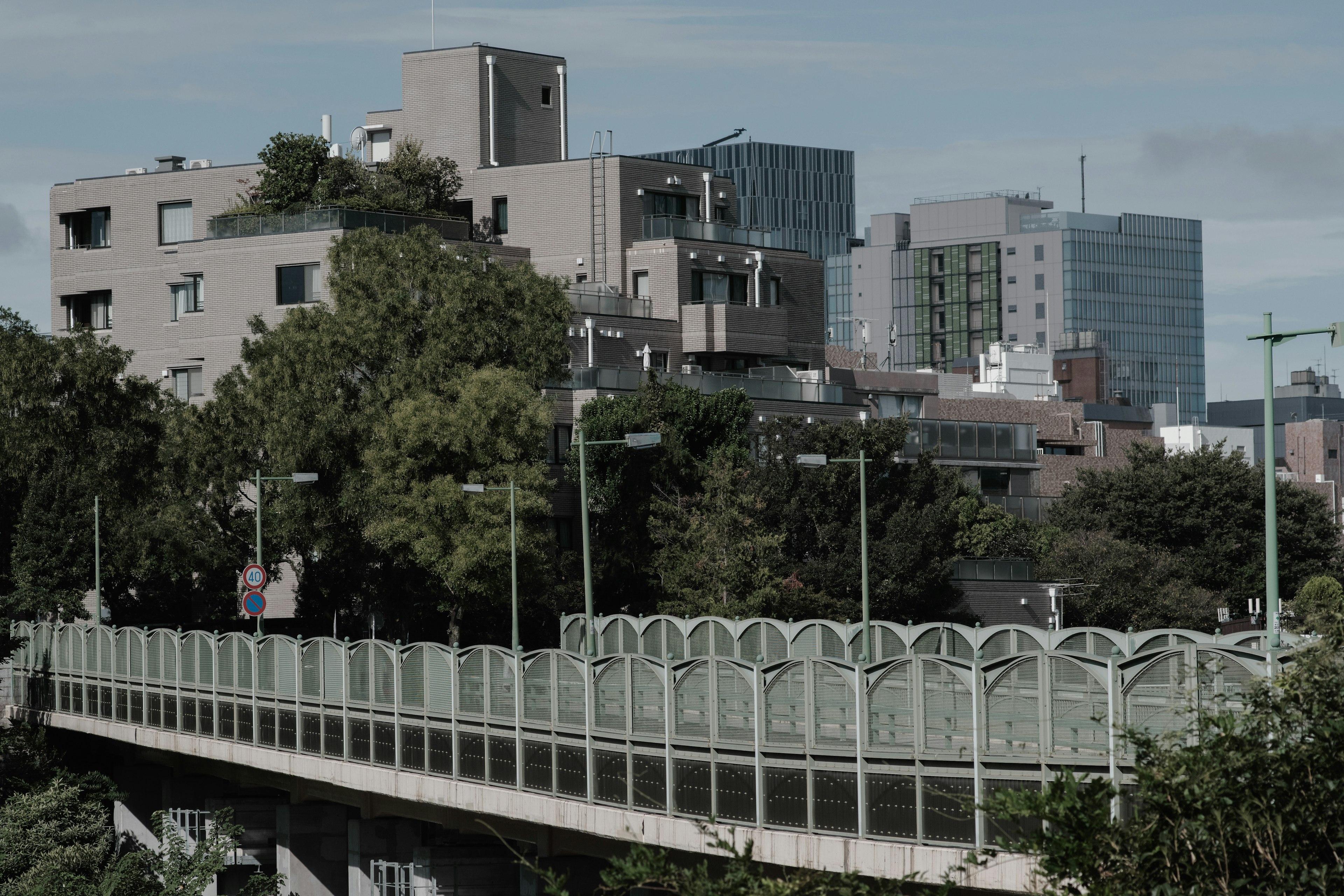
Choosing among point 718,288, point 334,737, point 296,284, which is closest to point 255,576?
point 334,737

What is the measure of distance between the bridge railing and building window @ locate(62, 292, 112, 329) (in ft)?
151

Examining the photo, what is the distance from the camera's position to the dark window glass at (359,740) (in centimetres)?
2897

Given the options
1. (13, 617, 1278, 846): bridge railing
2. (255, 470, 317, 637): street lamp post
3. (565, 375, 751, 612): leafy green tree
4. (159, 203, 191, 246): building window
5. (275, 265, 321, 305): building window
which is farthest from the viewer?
(159, 203, 191, 246): building window

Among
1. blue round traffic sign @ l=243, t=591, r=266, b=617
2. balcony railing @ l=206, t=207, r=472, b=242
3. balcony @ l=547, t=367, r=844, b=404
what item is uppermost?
balcony railing @ l=206, t=207, r=472, b=242

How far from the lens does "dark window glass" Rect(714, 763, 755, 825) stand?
19.9m

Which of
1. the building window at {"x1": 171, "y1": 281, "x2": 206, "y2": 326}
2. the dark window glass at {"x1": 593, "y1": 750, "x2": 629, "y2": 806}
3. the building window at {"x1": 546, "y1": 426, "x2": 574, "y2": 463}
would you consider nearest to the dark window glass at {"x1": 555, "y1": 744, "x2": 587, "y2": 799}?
the dark window glass at {"x1": 593, "y1": 750, "x2": 629, "y2": 806}

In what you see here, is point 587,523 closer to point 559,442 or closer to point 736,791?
point 736,791

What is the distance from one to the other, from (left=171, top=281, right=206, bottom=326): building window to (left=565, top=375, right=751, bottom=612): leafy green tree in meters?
18.2

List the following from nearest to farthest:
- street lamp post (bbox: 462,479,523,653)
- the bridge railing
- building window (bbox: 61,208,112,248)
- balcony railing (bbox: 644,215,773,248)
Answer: the bridge railing
street lamp post (bbox: 462,479,523,653)
balcony railing (bbox: 644,215,773,248)
building window (bbox: 61,208,112,248)

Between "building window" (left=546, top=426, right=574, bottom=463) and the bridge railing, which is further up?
"building window" (left=546, top=426, right=574, bottom=463)

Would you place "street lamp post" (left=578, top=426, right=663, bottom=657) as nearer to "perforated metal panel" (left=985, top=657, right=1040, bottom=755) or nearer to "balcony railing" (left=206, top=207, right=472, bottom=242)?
"perforated metal panel" (left=985, top=657, right=1040, bottom=755)

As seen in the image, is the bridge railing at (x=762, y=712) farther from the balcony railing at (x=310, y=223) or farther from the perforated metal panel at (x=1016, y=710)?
the balcony railing at (x=310, y=223)

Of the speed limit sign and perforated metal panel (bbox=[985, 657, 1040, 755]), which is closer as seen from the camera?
perforated metal panel (bbox=[985, 657, 1040, 755])

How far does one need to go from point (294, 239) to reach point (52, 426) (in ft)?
Answer: 42.7
